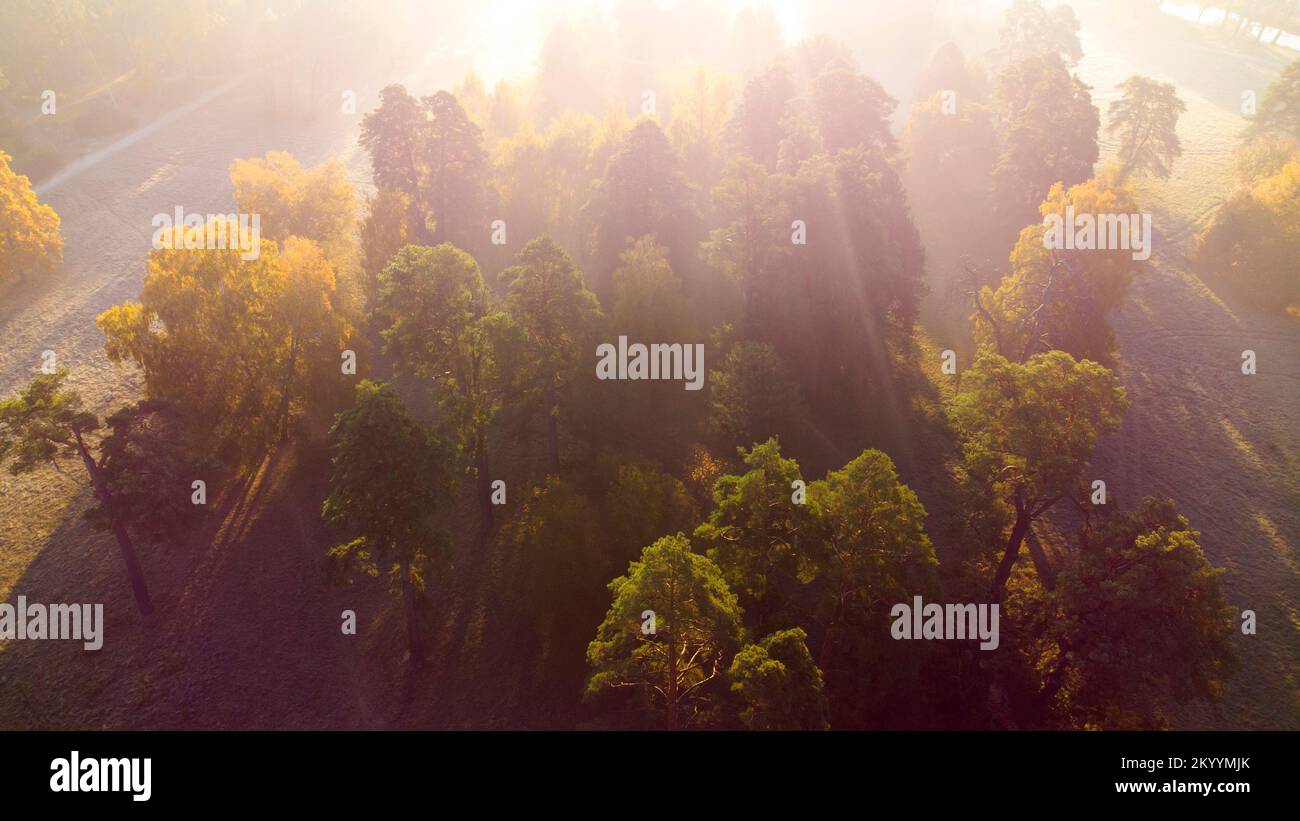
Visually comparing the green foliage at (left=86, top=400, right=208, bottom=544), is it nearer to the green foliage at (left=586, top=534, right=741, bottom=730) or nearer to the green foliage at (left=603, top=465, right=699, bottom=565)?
the green foliage at (left=603, top=465, right=699, bottom=565)

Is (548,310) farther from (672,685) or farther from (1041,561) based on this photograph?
(1041,561)

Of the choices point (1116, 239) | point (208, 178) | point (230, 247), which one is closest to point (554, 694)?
point (230, 247)

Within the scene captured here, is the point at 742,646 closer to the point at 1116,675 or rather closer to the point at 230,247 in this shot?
the point at 1116,675

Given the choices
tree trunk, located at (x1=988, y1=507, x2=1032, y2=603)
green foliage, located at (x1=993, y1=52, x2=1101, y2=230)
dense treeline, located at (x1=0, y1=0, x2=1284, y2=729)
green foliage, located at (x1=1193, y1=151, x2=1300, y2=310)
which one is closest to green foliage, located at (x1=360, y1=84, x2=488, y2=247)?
dense treeline, located at (x1=0, y1=0, x2=1284, y2=729)

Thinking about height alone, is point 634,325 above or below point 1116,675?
above

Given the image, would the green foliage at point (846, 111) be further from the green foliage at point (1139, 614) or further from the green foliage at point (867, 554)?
the green foliage at point (1139, 614)

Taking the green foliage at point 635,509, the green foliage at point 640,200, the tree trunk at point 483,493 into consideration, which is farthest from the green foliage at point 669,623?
the green foliage at point 640,200
